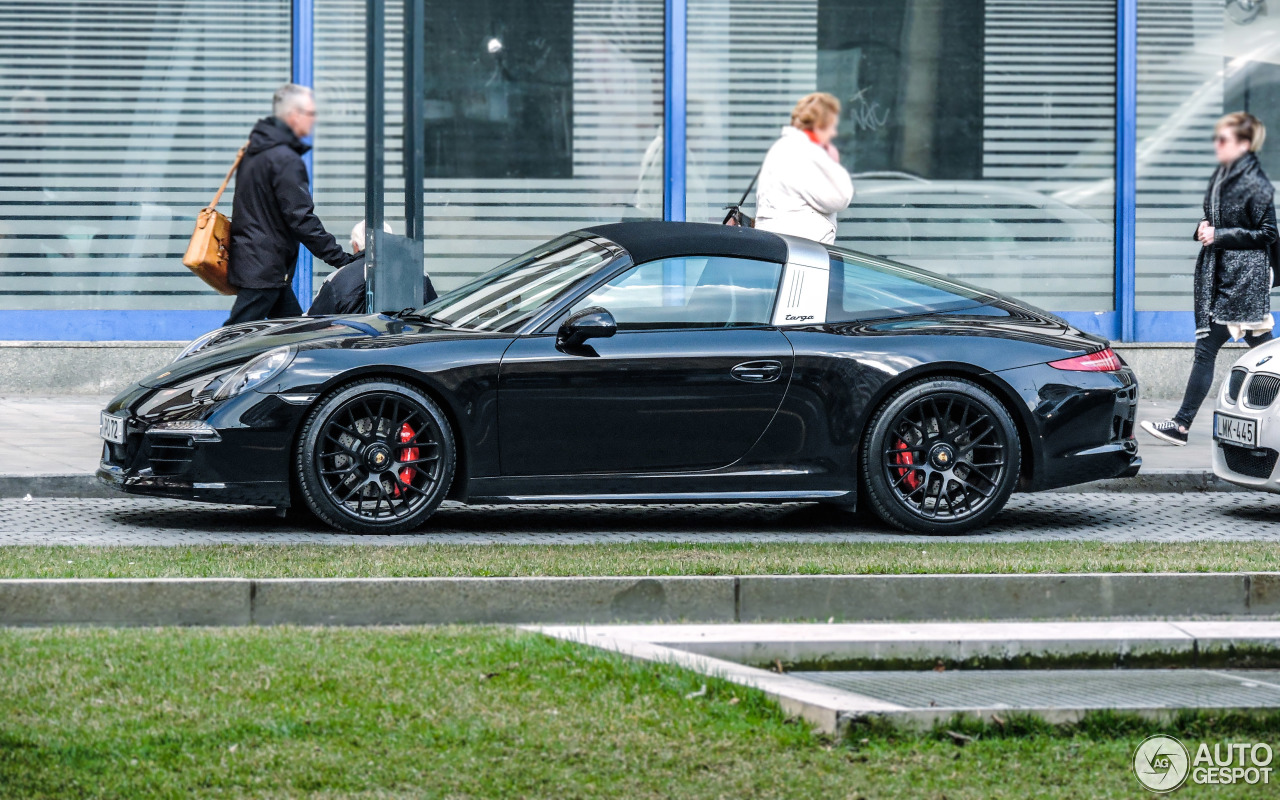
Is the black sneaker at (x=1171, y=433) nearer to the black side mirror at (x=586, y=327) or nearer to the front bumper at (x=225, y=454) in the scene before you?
the black side mirror at (x=586, y=327)

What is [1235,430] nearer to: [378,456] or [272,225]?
[378,456]

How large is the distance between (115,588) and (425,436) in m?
2.00

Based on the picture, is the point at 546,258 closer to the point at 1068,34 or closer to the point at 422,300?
the point at 422,300

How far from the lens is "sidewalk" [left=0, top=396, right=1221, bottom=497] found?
8.45 metres

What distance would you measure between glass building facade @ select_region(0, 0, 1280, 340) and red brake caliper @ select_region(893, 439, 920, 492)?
615 cm

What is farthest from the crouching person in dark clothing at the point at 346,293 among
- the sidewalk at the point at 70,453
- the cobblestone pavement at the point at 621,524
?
the cobblestone pavement at the point at 621,524

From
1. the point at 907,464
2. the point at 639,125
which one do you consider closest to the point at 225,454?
the point at 907,464

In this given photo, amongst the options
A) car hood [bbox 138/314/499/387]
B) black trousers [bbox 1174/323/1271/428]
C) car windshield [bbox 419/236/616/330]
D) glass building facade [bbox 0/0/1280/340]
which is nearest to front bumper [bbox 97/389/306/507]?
A: car hood [bbox 138/314/499/387]

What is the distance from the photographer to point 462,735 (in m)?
3.98

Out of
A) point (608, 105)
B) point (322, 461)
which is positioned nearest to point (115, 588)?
point (322, 461)

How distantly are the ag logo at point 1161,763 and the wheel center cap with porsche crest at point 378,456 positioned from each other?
3.94m

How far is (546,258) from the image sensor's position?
8070 millimetres

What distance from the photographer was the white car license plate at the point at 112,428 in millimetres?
7333

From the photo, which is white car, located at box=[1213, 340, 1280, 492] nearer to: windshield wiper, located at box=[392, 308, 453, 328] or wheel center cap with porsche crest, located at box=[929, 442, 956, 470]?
wheel center cap with porsche crest, located at box=[929, 442, 956, 470]
